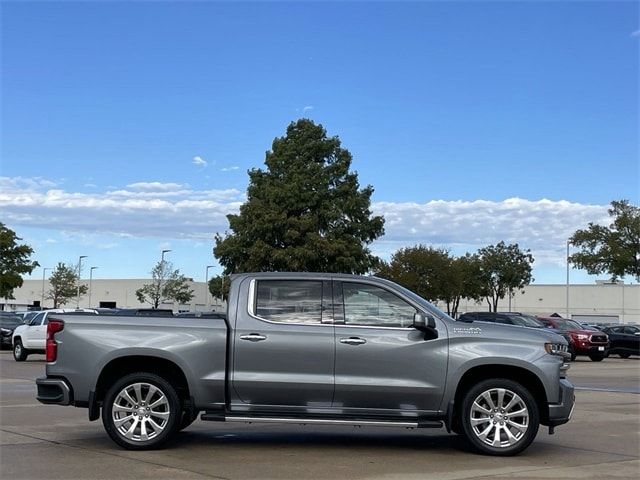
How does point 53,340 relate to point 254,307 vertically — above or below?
below

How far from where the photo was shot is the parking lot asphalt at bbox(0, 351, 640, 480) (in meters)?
8.28

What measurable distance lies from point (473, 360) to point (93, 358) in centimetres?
418

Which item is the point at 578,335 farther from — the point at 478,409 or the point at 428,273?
the point at 428,273

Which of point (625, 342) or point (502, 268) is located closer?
point (625, 342)

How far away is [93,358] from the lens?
365 inches

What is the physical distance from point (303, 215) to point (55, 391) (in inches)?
1700

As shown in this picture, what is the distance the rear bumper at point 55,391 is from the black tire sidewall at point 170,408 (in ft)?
1.34

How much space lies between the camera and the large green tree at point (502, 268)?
7106 cm

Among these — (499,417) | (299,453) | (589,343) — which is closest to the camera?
(499,417)

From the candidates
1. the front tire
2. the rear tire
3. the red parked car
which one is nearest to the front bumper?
the front tire

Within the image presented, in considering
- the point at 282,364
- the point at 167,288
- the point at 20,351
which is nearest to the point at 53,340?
the point at 282,364

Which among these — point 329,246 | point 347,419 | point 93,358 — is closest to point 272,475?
point 347,419

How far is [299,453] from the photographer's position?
9.45 m

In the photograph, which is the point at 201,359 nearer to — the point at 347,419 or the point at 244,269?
the point at 347,419
